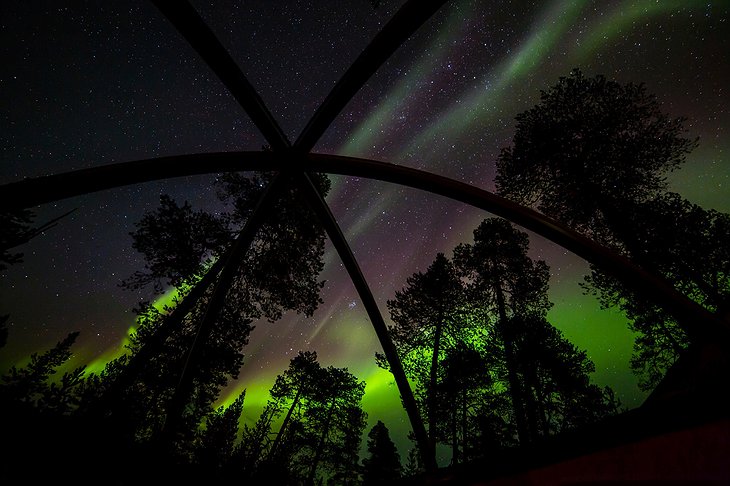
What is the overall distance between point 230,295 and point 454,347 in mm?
14489

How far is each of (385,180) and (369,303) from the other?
9.97 feet

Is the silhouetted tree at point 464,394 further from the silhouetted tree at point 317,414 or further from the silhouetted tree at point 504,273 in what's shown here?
the silhouetted tree at point 317,414

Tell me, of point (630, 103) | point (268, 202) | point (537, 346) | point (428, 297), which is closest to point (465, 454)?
point (537, 346)

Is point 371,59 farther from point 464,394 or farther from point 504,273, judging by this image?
point 464,394

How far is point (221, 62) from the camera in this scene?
4.24 meters

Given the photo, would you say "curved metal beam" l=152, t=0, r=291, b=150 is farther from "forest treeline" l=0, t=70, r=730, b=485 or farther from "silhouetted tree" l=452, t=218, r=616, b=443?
"silhouetted tree" l=452, t=218, r=616, b=443

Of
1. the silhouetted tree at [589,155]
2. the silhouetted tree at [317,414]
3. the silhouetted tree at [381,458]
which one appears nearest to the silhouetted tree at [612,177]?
the silhouetted tree at [589,155]

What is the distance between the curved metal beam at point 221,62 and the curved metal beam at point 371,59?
0.61 m

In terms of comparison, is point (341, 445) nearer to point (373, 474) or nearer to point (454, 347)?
point (373, 474)

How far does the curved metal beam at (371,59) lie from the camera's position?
354 cm

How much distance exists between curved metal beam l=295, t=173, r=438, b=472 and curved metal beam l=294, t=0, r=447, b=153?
1.40 meters

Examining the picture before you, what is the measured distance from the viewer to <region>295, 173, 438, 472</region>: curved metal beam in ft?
21.1

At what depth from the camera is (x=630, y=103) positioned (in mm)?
10891

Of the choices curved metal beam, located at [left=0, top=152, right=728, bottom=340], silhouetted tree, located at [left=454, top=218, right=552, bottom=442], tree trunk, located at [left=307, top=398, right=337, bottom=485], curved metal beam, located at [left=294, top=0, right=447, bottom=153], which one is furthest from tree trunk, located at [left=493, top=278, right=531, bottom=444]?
tree trunk, located at [left=307, top=398, right=337, bottom=485]
